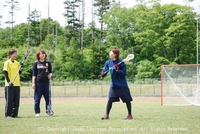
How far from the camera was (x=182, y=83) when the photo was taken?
21.7 metres

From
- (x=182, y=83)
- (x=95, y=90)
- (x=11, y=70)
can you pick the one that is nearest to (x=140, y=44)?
(x=95, y=90)

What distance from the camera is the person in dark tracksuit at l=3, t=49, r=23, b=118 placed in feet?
41.3

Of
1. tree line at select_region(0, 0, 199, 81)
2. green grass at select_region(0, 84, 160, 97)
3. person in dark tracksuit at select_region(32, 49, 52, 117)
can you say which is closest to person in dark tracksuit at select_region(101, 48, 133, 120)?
person in dark tracksuit at select_region(32, 49, 52, 117)

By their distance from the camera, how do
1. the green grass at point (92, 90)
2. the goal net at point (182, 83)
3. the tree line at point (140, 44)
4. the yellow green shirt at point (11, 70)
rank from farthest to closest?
the tree line at point (140, 44)
the green grass at point (92, 90)
the goal net at point (182, 83)
the yellow green shirt at point (11, 70)

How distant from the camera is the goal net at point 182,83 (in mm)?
20828

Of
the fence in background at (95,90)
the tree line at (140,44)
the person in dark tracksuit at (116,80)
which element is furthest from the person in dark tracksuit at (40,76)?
the tree line at (140,44)

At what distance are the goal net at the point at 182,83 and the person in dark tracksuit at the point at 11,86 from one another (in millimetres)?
10533

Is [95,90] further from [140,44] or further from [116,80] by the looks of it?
[116,80]

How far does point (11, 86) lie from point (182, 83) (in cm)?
1150

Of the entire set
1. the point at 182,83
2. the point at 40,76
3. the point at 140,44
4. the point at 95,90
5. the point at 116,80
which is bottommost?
the point at 95,90

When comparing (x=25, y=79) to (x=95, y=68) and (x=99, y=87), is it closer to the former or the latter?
(x=95, y=68)

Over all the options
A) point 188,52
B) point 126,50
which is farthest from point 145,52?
point 188,52

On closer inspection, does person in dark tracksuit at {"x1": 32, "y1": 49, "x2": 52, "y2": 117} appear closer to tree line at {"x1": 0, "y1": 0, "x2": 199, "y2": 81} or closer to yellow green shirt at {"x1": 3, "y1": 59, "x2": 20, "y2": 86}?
yellow green shirt at {"x1": 3, "y1": 59, "x2": 20, "y2": 86}

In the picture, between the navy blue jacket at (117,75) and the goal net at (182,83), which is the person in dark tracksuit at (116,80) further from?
the goal net at (182,83)
